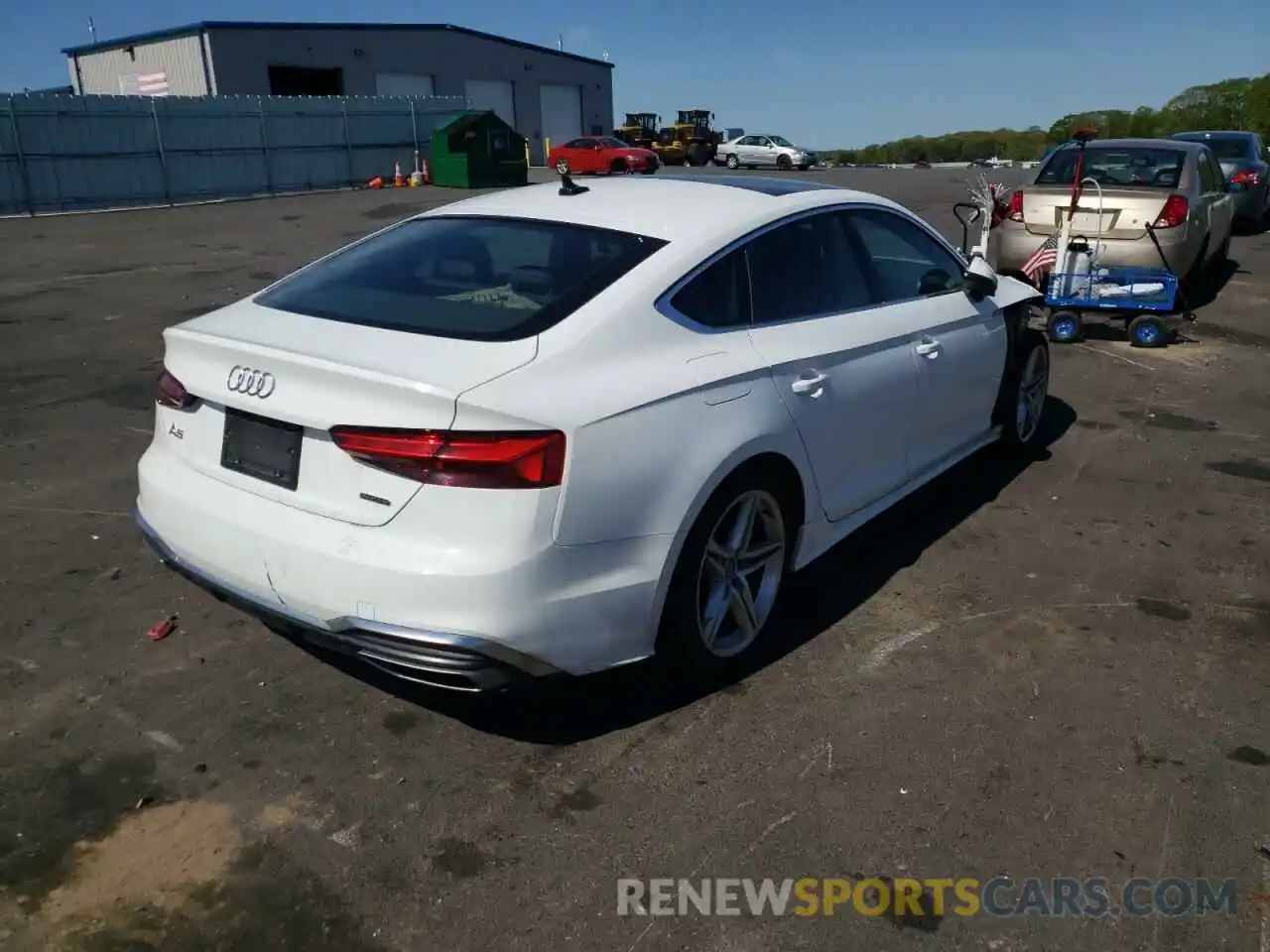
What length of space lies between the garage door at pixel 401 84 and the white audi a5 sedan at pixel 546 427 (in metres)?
39.8

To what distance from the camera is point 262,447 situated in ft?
9.84

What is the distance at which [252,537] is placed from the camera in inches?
116

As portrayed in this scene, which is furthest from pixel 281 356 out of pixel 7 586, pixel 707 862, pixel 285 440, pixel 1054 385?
pixel 1054 385

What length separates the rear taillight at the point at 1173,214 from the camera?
8906 millimetres

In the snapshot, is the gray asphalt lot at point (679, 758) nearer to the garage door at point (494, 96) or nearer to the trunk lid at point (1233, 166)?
the trunk lid at point (1233, 166)

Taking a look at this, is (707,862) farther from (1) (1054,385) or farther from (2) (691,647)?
(1) (1054,385)

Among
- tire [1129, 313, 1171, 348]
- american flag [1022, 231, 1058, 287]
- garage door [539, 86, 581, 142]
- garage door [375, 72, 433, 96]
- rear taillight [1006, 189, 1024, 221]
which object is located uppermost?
garage door [375, 72, 433, 96]

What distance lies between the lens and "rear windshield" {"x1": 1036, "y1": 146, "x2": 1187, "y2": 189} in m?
9.56

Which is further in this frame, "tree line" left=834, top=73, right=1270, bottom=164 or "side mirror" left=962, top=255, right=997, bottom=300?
A: "tree line" left=834, top=73, right=1270, bottom=164

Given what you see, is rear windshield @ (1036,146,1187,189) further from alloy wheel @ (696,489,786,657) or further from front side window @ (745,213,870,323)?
alloy wheel @ (696,489,786,657)

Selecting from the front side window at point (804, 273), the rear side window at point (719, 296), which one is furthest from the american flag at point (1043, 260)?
the rear side window at point (719, 296)

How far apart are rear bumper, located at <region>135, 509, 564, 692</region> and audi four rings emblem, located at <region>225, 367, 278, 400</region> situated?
2.02 feet

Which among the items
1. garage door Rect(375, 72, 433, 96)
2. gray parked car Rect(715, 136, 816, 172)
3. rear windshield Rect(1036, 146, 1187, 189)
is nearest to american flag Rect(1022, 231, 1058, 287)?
rear windshield Rect(1036, 146, 1187, 189)

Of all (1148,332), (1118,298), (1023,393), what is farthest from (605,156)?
(1023,393)
